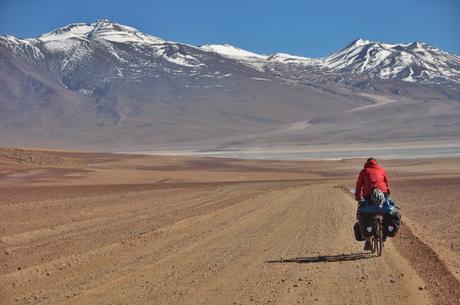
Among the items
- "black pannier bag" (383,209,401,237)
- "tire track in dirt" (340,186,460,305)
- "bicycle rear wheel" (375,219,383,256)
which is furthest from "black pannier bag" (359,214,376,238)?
"tire track in dirt" (340,186,460,305)

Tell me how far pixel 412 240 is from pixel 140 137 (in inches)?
5895

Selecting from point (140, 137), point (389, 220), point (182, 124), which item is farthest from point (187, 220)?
point (182, 124)

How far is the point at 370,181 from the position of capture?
12148mm

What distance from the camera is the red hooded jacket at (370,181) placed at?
12.1 metres

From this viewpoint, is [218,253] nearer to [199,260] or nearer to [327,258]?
[199,260]

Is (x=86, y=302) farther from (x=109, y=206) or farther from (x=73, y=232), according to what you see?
(x=109, y=206)

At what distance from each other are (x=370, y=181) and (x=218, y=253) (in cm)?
255

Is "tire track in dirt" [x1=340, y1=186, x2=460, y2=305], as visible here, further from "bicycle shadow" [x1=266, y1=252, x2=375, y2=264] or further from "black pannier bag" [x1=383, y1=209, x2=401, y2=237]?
"bicycle shadow" [x1=266, y1=252, x2=375, y2=264]

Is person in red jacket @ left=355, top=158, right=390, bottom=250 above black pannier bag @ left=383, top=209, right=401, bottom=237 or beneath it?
above

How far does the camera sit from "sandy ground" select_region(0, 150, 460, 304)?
30.5ft

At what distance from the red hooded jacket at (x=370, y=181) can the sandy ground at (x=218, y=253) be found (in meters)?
0.96

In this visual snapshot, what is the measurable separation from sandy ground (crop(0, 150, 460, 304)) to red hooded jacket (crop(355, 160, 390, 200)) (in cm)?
96

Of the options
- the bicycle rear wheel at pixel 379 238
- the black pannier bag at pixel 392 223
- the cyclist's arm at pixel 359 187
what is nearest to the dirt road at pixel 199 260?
the bicycle rear wheel at pixel 379 238

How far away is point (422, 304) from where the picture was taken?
8508 millimetres
